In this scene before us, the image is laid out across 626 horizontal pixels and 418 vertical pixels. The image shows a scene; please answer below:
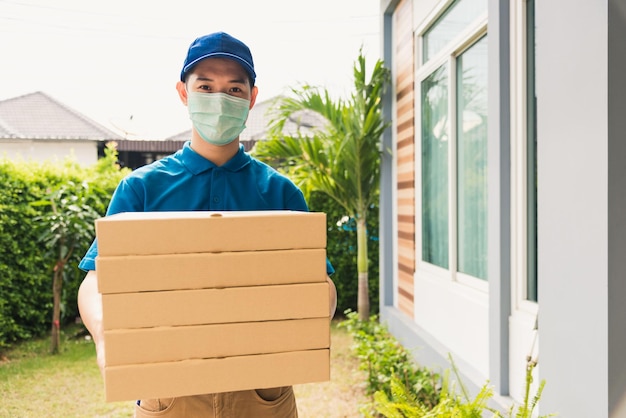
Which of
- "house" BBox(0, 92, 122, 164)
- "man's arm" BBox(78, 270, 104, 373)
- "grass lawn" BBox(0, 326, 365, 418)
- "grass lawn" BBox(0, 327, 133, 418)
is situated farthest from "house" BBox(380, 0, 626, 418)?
"house" BBox(0, 92, 122, 164)

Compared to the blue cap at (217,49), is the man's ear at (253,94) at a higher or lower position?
lower

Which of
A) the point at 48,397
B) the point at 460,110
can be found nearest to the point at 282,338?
the point at 460,110

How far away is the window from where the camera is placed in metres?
3.39

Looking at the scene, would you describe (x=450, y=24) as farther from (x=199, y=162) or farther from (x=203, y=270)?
(x=203, y=270)

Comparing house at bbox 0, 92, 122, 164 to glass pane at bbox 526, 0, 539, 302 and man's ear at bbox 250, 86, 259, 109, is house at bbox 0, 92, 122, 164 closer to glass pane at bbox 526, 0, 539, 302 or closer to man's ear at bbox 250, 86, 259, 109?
glass pane at bbox 526, 0, 539, 302

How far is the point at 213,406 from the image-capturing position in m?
1.29

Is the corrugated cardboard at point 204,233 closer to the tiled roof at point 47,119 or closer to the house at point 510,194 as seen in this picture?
the house at point 510,194

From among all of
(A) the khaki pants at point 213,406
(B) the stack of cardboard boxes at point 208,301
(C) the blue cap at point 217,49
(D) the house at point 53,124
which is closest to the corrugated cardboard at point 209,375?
(B) the stack of cardboard boxes at point 208,301

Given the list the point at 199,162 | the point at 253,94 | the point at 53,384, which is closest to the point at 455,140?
the point at 253,94

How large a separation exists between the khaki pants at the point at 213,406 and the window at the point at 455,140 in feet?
7.68

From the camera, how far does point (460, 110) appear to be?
3.77 metres

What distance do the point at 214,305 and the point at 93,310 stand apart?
298 millimetres

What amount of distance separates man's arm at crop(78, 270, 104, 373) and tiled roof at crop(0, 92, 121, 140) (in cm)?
1033

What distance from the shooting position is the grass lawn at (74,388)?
12.4 feet
